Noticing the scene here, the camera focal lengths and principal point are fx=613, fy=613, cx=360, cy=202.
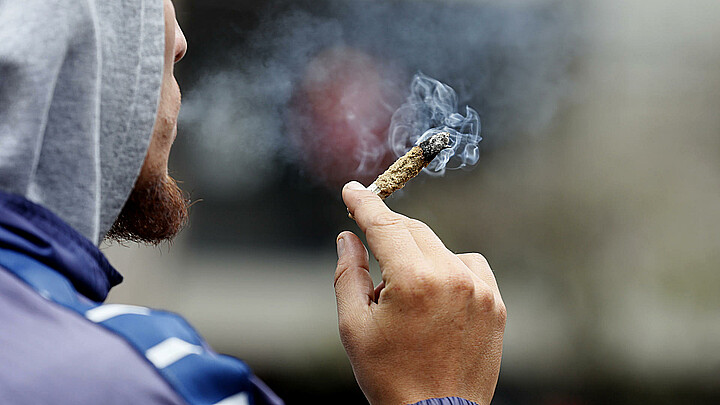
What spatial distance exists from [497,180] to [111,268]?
3084 millimetres

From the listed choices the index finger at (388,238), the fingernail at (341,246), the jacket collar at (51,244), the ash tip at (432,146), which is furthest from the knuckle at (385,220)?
the jacket collar at (51,244)

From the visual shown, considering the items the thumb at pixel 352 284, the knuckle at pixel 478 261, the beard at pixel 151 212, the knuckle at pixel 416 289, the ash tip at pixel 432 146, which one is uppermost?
the ash tip at pixel 432 146

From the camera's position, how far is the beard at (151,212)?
3.42 ft

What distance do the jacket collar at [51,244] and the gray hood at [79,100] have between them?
0.22 ft

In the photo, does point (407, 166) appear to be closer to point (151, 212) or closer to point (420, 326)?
point (420, 326)

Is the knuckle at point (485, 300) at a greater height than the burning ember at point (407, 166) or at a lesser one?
lesser

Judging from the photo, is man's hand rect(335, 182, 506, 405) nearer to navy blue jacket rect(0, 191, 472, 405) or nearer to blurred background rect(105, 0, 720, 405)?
navy blue jacket rect(0, 191, 472, 405)

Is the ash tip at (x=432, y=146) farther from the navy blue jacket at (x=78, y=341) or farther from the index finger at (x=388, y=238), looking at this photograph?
the navy blue jacket at (x=78, y=341)

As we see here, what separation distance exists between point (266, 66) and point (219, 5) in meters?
0.49

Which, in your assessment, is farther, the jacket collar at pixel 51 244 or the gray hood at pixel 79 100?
the gray hood at pixel 79 100

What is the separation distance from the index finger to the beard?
34cm

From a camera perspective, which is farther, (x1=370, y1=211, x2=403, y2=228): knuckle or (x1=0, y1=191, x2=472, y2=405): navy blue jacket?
(x1=370, y1=211, x2=403, y2=228): knuckle

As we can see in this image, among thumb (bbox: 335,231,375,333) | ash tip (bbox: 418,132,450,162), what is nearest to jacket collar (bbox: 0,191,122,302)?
thumb (bbox: 335,231,375,333)

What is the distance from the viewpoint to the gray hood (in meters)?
0.74
